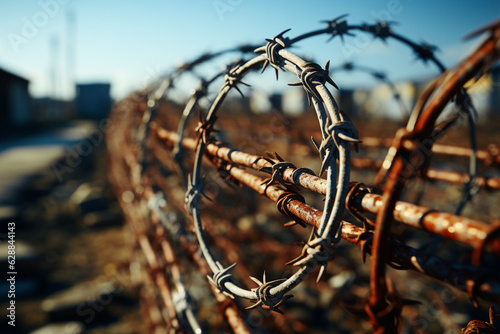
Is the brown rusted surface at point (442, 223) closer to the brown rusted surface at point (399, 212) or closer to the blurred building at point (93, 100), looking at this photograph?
the brown rusted surface at point (399, 212)

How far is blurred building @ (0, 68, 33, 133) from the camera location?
62.3ft

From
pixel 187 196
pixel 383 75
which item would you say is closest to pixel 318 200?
pixel 383 75

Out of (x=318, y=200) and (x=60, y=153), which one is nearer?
(x=318, y=200)

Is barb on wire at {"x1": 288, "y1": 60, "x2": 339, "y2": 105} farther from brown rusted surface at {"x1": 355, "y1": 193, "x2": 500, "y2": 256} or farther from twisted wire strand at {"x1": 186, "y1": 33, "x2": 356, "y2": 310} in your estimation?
brown rusted surface at {"x1": 355, "y1": 193, "x2": 500, "y2": 256}

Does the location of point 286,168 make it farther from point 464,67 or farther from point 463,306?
point 463,306

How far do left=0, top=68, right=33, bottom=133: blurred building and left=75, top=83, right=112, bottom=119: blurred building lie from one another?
6.00 m

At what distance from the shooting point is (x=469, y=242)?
1.91 feet

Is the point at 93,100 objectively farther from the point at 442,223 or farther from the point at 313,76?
the point at 442,223

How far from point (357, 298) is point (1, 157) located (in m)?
12.9

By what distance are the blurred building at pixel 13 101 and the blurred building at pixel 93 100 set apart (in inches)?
236

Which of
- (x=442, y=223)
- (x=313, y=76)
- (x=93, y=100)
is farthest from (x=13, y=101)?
(x=442, y=223)

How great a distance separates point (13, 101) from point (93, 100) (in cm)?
912

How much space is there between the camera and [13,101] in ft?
65.6

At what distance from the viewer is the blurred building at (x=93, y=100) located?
91.4 ft
